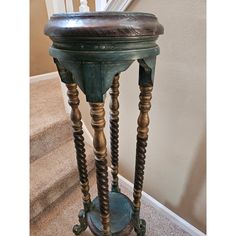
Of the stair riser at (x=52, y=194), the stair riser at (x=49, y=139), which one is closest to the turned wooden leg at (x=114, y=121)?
the stair riser at (x=52, y=194)

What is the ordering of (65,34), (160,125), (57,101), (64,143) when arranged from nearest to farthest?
(65,34), (160,125), (64,143), (57,101)

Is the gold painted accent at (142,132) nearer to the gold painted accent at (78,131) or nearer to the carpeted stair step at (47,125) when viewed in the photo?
the gold painted accent at (78,131)

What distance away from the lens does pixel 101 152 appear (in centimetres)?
72

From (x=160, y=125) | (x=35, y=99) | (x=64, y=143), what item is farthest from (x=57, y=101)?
(x=160, y=125)

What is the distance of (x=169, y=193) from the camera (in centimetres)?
121

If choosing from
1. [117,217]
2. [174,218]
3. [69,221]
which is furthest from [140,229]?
[69,221]

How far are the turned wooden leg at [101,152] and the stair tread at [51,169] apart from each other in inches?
21.8

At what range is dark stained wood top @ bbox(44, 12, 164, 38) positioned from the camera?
553 mm

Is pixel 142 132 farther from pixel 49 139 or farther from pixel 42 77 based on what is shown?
pixel 42 77

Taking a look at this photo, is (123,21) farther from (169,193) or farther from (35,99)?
(35,99)

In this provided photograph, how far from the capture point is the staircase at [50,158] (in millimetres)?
1264

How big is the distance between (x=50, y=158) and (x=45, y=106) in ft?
1.80
